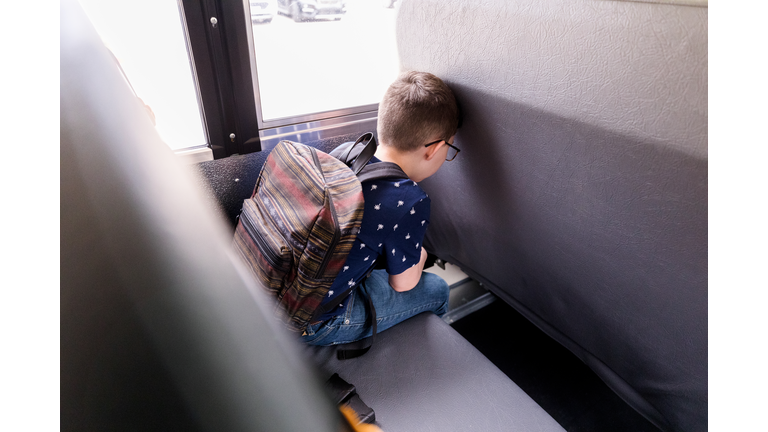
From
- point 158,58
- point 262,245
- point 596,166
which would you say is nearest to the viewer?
point 596,166

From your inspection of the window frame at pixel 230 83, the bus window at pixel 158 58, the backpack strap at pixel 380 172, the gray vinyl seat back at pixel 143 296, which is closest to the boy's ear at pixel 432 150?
the backpack strap at pixel 380 172

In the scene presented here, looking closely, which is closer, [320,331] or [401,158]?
[320,331]

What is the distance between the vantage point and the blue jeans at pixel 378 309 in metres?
1.13

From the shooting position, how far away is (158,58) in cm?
134

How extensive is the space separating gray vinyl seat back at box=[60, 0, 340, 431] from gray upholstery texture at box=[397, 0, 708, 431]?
684 mm

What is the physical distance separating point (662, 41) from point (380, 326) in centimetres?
90

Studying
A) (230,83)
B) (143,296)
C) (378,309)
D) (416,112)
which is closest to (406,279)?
(378,309)

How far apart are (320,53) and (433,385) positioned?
1.29m

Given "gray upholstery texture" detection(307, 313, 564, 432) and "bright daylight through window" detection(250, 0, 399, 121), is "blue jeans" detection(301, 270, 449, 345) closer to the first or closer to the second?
"gray upholstery texture" detection(307, 313, 564, 432)

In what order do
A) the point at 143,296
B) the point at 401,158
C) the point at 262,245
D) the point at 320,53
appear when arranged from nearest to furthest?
the point at 143,296 → the point at 262,245 → the point at 401,158 → the point at 320,53

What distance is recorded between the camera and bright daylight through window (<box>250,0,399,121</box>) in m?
1.48

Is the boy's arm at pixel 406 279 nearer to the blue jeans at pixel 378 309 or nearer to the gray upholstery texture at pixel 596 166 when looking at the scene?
the blue jeans at pixel 378 309

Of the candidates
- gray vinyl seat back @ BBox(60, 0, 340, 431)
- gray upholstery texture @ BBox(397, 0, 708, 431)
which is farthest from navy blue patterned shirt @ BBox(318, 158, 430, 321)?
→ gray vinyl seat back @ BBox(60, 0, 340, 431)

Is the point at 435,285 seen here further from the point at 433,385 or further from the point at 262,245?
the point at 262,245
